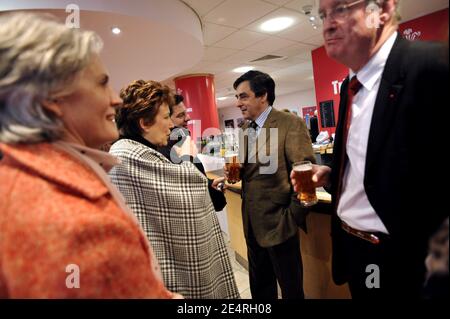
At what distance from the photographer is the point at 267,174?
5.98 ft

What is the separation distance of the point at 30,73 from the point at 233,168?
1.44 metres

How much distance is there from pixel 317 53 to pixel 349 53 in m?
5.89

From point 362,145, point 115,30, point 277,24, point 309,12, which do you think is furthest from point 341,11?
point 277,24

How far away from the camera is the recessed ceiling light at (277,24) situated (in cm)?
431

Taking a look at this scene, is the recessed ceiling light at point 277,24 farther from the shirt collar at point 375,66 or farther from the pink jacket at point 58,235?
the pink jacket at point 58,235

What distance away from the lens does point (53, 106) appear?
2.15 ft

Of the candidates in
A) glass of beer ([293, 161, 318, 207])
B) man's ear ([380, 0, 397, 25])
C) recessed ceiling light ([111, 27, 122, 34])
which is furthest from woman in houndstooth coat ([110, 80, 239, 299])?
recessed ceiling light ([111, 27, 122, 34])

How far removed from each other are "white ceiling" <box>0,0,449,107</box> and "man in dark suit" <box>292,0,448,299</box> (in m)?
2.82

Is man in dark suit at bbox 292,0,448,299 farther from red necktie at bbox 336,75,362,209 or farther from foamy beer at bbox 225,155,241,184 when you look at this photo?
foamy beer at bbox 225,155,241,184

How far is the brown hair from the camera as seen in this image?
4.43 ft

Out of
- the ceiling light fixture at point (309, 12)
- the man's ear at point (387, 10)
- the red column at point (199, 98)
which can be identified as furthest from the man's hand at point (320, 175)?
the red column at point (199, 98)

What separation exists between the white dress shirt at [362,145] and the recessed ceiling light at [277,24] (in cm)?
379

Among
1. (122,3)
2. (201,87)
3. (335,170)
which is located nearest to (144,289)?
(335,170)

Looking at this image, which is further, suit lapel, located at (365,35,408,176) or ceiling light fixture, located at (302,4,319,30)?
ceiling light fixture, located at (302,4,319,30)
